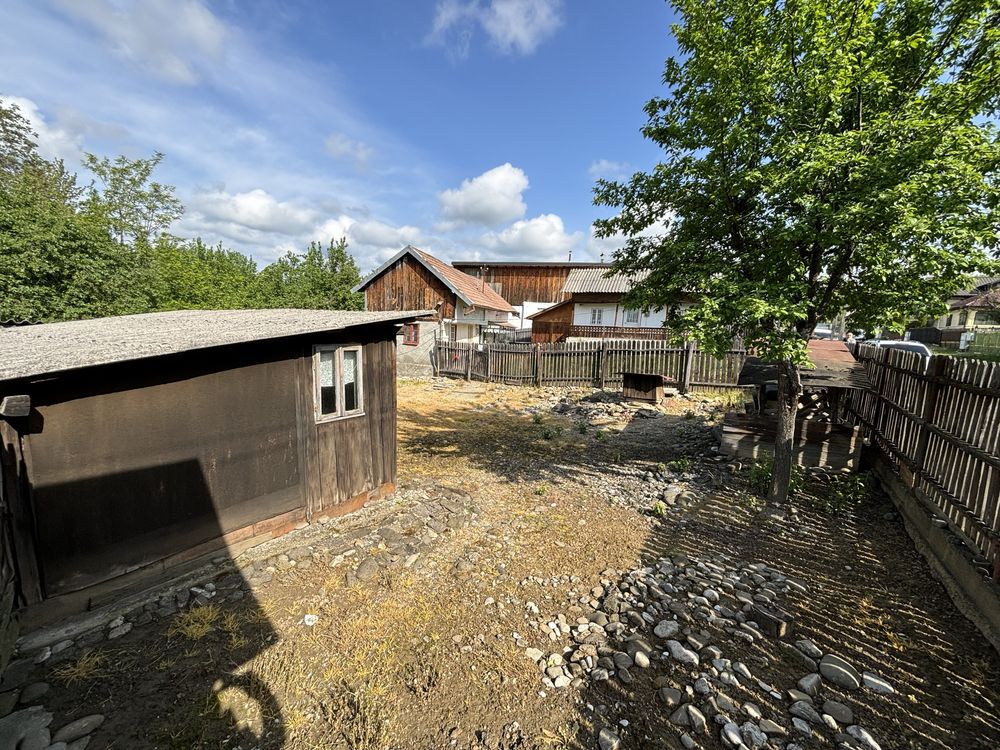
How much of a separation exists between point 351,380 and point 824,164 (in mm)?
5746

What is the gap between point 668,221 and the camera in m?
5.78

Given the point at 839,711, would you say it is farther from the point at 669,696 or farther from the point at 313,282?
the point at 313,282

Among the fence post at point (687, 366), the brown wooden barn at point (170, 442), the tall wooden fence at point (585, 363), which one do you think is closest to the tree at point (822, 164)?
the brown wooden barn at point (170, 442)

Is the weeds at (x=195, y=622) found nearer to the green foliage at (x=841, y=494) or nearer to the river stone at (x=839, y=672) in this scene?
the river stone at (x=839, y=672)

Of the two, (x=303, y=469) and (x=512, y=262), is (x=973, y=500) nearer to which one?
(x=303, y=469)

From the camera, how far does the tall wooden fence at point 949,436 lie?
3.68m

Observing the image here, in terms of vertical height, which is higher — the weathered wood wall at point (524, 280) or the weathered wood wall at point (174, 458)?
the weathered wood wall at point (524, 280)

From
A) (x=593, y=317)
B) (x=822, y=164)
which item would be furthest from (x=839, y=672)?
(x=593, y=317)

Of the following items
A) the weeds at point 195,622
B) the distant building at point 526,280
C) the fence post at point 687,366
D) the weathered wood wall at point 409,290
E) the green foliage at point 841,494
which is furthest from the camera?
the distant building at point 526,280

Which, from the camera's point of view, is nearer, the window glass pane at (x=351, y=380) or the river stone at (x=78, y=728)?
the river stone at (x=78, y=728)

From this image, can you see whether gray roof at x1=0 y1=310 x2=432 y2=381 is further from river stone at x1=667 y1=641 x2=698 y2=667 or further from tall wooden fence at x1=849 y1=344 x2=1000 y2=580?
tall wooden fence at x1=849 y1=344 x2=1000 y2=580

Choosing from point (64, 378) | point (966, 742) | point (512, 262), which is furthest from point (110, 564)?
point (512, 262)

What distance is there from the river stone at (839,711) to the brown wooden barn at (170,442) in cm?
514

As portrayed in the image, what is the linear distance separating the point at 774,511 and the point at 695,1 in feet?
21.2
